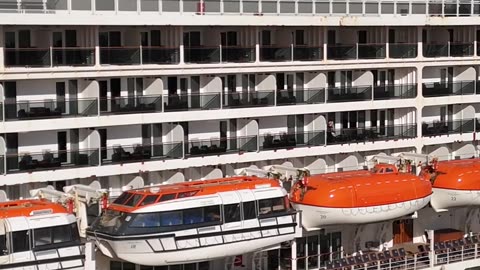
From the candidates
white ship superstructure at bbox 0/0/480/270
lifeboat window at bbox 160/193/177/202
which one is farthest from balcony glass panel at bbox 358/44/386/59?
lifeboat window at bbox 160/193/177/202

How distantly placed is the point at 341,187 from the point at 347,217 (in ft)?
3.61

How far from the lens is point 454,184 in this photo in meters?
42.5

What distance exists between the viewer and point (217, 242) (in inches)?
1404

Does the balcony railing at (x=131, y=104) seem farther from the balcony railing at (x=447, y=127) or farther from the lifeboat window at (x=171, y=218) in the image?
the balcony railing at (x=447, y=127)

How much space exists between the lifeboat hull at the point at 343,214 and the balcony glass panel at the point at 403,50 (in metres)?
8.12

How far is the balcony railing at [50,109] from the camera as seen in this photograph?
3591cm

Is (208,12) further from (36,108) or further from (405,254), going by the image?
(405,254)

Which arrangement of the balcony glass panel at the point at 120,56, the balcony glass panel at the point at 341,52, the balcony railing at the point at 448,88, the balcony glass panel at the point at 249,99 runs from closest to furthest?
the balcony glass panel at the point at 120,56, the balcony glass panel at the point at 249,99, the balcony glass panel at the point at 341,52, the balcony railing at the point at 448,88

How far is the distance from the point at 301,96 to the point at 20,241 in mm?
14371

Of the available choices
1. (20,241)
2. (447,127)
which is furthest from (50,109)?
(447,127)

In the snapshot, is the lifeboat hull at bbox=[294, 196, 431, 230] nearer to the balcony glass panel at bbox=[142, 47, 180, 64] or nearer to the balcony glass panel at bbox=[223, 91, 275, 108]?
the balcony glass panel at bbox=[223, 91, 275, 108]

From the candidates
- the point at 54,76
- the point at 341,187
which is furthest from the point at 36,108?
the point at 341,187

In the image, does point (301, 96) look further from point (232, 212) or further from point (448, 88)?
point (232, 212)

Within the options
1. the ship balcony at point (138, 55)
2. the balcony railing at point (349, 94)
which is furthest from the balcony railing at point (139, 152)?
the balcony railing at point (349, 94)
